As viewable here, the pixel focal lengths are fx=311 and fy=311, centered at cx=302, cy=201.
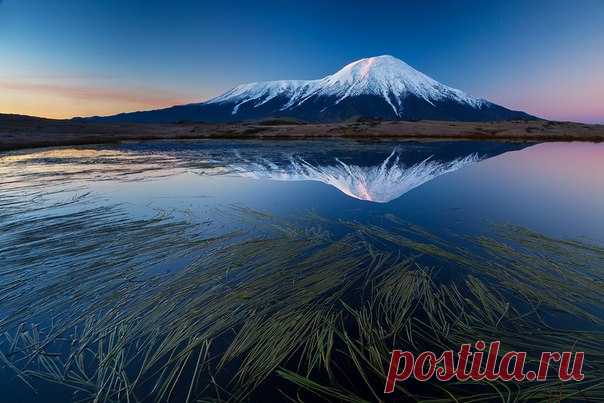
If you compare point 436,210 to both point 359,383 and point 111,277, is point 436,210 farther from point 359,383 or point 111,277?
point 111,277

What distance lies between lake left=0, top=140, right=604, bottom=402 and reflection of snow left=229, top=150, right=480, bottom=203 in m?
3.09

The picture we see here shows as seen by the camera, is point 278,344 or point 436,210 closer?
point 278,344

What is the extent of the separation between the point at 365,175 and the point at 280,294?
16.4 metres

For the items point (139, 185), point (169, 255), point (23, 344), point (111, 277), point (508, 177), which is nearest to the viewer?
point (23, 344)

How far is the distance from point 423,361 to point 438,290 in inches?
94.3

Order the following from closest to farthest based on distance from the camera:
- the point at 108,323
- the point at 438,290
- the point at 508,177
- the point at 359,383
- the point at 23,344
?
the point at 359,383, the point at 23,344, the point at 108,323, the point at 438,290, the point at 508,177

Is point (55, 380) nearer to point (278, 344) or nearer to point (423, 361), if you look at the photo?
point (278, 344)

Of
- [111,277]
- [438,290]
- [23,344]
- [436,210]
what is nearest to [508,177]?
[436,210]

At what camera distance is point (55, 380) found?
4262 mm

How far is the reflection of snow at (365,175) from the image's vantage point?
54.2 ft

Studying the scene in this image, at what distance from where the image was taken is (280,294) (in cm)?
638

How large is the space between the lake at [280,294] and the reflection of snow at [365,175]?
122 inches

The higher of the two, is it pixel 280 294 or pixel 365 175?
pixel 365 175

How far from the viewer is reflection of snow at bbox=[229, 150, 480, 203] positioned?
16531 mm
